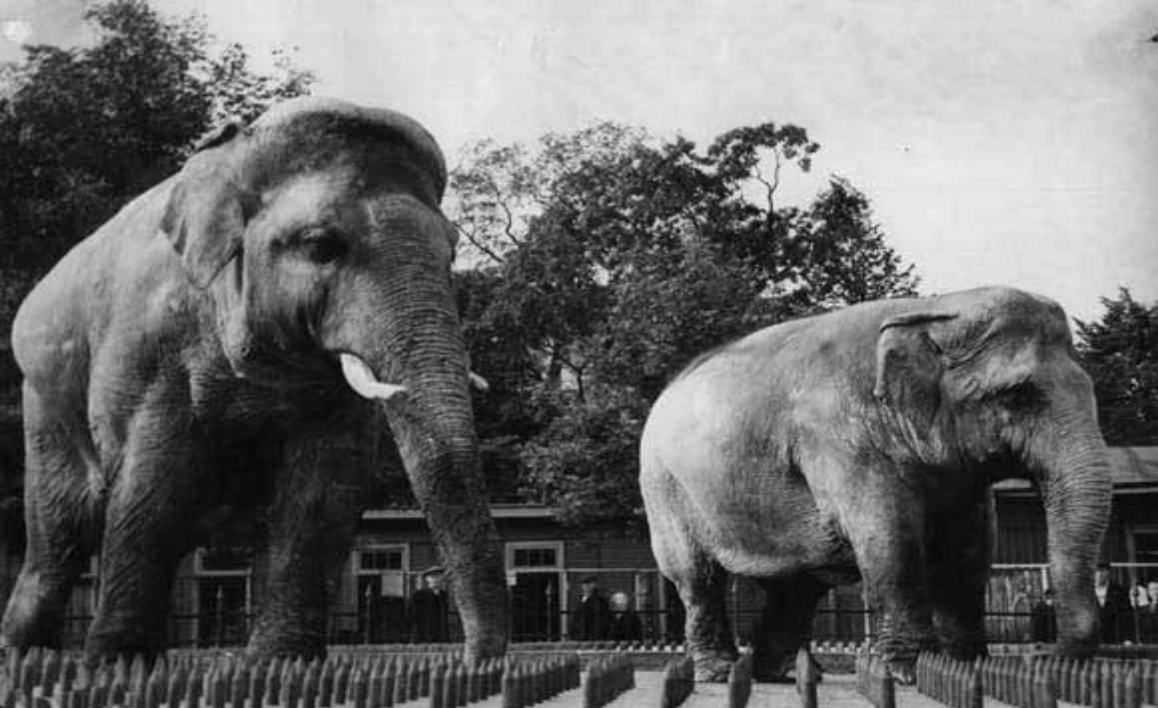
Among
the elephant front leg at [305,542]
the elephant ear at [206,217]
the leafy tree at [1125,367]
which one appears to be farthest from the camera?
the leafy tree at [1125,367]

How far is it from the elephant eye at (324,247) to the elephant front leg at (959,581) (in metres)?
6.28

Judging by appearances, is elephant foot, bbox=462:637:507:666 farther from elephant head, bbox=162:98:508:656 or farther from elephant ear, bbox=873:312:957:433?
elephant ear, bbox=873:312:957:433

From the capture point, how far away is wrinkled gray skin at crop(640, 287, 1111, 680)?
14.1 metres

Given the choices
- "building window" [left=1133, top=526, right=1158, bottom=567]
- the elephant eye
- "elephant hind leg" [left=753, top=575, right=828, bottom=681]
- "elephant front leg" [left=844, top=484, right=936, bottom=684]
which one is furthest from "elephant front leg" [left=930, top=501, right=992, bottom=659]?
"building window" [left=1133, top=526, right=1158, bottom=567]

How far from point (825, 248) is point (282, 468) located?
40.0 metres

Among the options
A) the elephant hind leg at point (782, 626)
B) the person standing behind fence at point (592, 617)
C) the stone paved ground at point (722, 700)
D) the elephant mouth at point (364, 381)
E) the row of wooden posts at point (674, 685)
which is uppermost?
the elephant mouth at point (364, 381)

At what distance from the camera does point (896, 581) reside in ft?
45.8

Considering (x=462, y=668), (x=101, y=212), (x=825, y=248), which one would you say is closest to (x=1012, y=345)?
(x=462, y=668)

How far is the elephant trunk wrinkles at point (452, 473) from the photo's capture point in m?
9.20

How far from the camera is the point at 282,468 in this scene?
37.7 ft

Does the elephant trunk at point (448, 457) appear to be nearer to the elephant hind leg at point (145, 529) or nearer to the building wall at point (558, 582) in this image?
the elephant hind leg at point (145, 529)

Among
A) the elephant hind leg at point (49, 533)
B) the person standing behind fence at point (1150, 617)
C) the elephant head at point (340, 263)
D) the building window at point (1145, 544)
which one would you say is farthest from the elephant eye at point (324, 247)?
the building window at point (1145, 544)

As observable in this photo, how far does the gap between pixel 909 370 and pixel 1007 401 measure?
0.79m

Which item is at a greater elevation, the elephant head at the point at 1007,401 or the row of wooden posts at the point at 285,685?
the elephant head at the point at 1007,401
